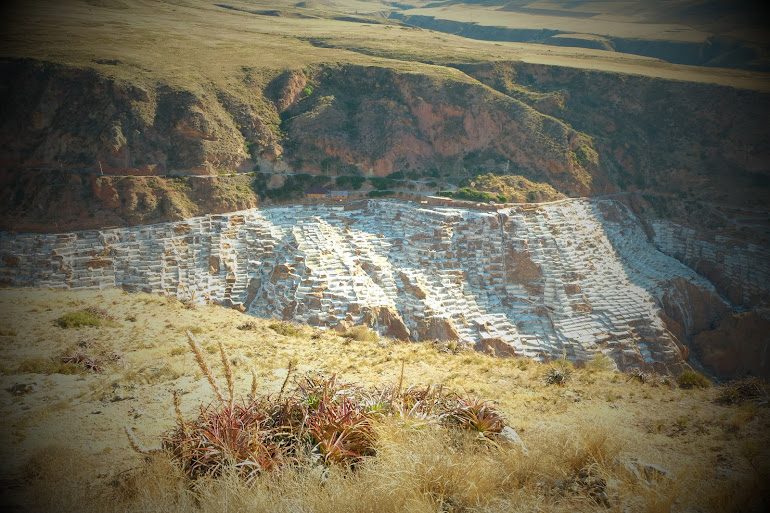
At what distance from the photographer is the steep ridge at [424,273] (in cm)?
2722

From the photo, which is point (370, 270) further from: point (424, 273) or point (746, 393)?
point (746, 393)

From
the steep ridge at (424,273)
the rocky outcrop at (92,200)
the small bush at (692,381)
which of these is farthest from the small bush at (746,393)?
the rocky outcrop at (92,200)

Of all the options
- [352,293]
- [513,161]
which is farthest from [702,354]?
[352,293]

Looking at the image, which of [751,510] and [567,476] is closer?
[751,510]

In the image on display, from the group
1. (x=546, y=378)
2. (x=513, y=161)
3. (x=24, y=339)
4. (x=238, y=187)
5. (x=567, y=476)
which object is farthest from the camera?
(x=513, y=161)

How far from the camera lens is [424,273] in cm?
3128

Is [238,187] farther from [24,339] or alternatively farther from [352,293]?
[24,339]

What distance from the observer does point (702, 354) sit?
30.8m

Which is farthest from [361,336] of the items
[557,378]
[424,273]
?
[424,273]

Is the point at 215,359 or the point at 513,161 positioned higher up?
the point at 513,161

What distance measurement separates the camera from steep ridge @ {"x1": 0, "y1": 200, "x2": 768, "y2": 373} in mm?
27219

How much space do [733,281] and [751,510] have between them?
3697 centimetres

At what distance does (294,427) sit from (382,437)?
158 centimetres

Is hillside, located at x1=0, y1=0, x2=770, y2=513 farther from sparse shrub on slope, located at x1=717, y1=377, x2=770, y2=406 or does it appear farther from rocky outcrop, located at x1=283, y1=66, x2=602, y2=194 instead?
rocky outcrop, located at x1=283, y1=66, x2=602, y2=194
